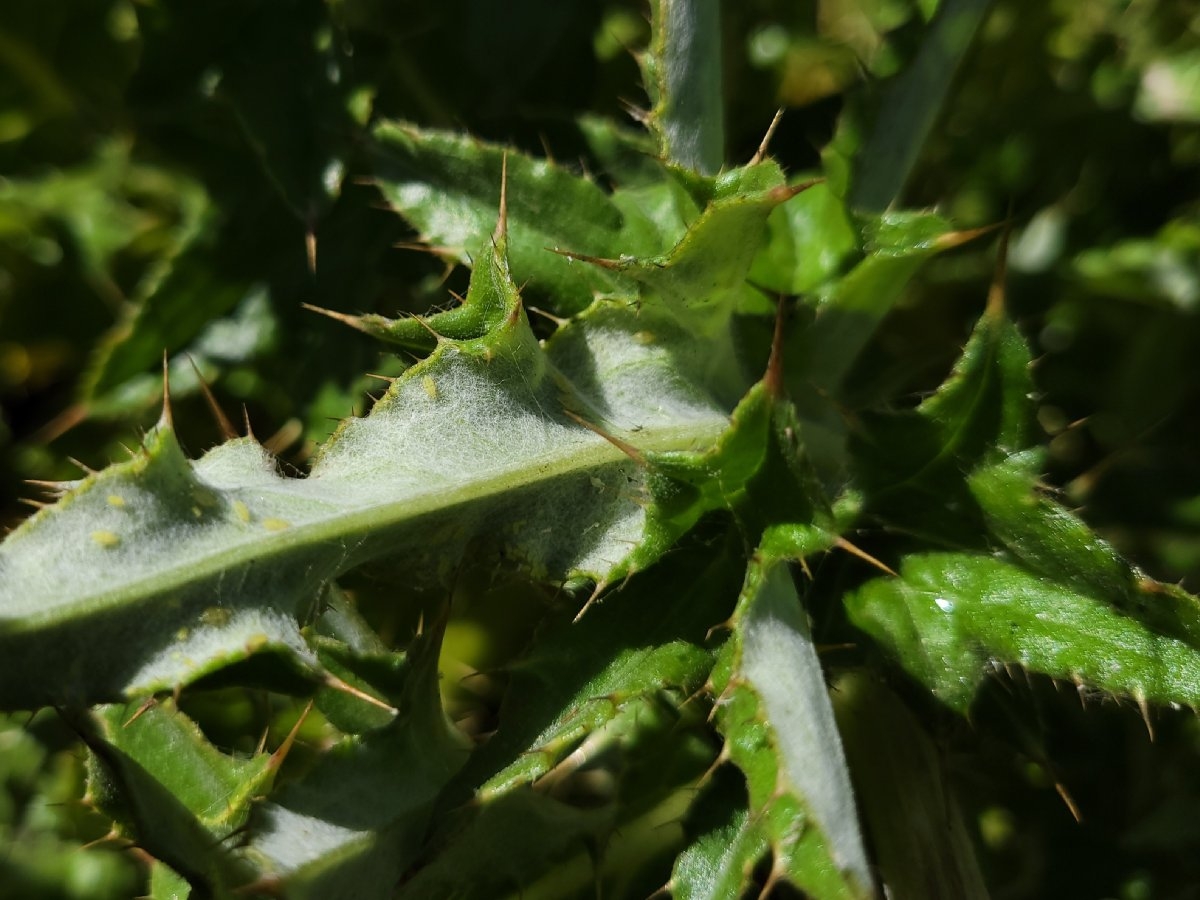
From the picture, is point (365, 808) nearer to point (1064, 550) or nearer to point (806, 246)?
point (1064, 550)

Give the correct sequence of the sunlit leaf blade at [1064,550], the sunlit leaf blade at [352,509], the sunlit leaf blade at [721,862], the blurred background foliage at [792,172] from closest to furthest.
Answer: the sunlit leaf blade at [352,509]
the sunlit leaf blade at [1064,550]
the sunlit leaf blade at [721,862]
the blurred background foliage at [792,172]

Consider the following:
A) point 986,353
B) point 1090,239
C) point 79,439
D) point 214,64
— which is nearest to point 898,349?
point 1090,239

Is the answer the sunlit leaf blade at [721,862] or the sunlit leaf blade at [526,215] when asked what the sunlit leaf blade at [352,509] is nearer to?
the sunlit leaf blade at [526,215]

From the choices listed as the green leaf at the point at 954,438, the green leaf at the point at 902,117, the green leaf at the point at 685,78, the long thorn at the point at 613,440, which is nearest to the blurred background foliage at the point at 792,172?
the green leaf at the point at 902,117

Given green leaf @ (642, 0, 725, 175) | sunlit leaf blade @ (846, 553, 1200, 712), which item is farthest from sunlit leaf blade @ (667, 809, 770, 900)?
green leaf @ (642, 0, 725, 175)

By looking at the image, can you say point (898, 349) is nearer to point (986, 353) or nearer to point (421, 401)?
point (986, 353)

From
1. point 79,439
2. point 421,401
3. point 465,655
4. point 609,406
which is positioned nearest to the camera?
point 421,401
